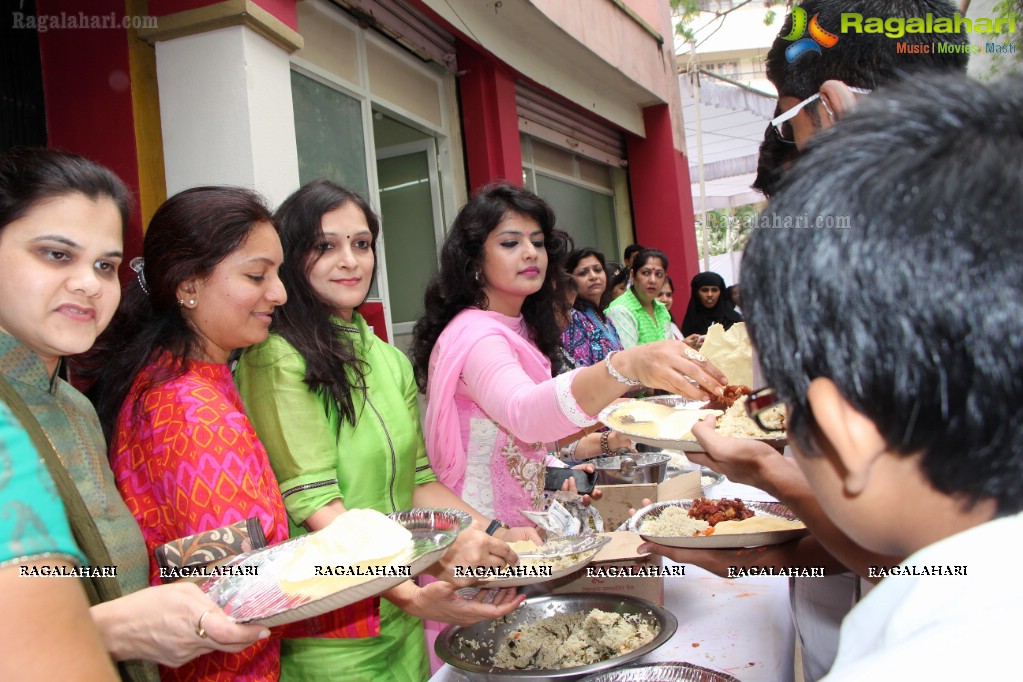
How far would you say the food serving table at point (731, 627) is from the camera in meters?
1.55

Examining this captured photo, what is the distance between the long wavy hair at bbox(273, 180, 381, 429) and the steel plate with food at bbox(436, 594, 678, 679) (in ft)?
2.15

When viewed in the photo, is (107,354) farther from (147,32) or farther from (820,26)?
(147,32)

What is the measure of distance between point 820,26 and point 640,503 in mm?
1534

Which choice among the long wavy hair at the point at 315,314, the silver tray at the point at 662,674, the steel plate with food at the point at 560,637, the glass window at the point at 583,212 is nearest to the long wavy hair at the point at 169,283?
the long wavy hair at the point at 315,314

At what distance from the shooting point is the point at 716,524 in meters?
1.87

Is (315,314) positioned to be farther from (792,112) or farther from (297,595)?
(792,112)

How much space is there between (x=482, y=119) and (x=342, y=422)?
4.70 metres

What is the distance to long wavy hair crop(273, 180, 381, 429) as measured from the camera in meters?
1.89

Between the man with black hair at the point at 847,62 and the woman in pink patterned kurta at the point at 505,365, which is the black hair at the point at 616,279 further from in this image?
the man with black hair at the point at 847,62

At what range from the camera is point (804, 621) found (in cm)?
177

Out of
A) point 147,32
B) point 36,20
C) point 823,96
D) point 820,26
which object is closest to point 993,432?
point 823,96

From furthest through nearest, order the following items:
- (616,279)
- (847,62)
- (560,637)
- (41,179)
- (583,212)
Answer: (583,212) < (616,279) < (560,637) < (847,62) < (41,179)

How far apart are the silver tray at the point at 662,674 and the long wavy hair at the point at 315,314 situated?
940 millimetres

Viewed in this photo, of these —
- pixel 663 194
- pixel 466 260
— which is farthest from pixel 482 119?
pixel 663 194
